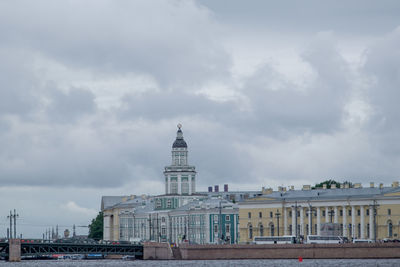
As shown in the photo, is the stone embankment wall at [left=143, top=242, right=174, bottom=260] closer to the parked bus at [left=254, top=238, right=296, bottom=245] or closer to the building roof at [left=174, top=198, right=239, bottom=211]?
the parked bus at [left=254, top=238, right=296, bottom=245]

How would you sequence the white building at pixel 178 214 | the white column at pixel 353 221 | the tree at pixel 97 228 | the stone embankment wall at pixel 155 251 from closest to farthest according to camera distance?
the stone embankment wall at pixel 155 251 < the white column at pixel 353 221 < the white building at pixel 178 214 < the tree at pixel 97 228

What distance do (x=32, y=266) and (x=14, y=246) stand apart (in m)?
4.89

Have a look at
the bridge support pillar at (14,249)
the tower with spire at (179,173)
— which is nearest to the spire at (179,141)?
the tower with spire at (179,173)

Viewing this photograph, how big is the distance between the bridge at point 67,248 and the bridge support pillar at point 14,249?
435 mm

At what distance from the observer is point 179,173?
160m

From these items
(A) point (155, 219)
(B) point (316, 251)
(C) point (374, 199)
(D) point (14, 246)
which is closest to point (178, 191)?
(A) point (155, 219)

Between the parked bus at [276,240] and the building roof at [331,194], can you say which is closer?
the parked bus at [276,240]

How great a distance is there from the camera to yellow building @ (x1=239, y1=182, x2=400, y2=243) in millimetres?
126625

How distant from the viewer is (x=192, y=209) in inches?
5994

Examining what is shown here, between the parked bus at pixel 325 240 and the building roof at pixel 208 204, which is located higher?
the building roof at pixel 208 204

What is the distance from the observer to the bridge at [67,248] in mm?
100875

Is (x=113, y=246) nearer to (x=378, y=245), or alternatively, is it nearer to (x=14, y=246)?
(x=14, y=246)

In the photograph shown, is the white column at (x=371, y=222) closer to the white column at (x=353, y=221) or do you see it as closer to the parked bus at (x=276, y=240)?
the white column at (x=353, y=221)

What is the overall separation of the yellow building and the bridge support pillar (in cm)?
3817
